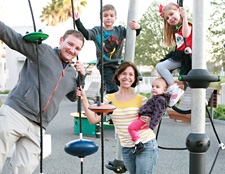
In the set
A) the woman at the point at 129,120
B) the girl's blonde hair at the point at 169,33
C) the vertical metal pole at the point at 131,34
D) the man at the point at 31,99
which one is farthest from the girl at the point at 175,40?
the man at the point at 31,99

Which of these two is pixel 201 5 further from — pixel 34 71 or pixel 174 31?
pixel 34 71

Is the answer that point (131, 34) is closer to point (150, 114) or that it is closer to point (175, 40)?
point (175, 40)

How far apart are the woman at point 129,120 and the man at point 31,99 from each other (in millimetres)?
337

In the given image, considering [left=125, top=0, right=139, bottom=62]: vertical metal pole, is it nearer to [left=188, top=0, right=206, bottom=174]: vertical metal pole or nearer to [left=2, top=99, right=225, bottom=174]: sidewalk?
[left=188, top=0, right=206, bottom=174]: vertical metal pole

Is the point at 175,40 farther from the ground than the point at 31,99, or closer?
farther from the ground

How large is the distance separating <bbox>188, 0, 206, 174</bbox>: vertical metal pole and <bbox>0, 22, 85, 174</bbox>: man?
0.82 meters

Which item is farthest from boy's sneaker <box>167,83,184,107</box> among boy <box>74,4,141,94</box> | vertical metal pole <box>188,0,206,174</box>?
boy <box>74,4,141,94</box>

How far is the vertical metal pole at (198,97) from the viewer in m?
2.02

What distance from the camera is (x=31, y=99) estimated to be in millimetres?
2330

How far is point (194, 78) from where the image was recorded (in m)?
1.99

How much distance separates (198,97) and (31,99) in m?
1.23

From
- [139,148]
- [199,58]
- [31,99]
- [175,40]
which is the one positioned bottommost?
[139,148]

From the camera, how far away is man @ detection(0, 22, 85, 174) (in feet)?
7.56

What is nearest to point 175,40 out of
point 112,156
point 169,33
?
point 169,33
